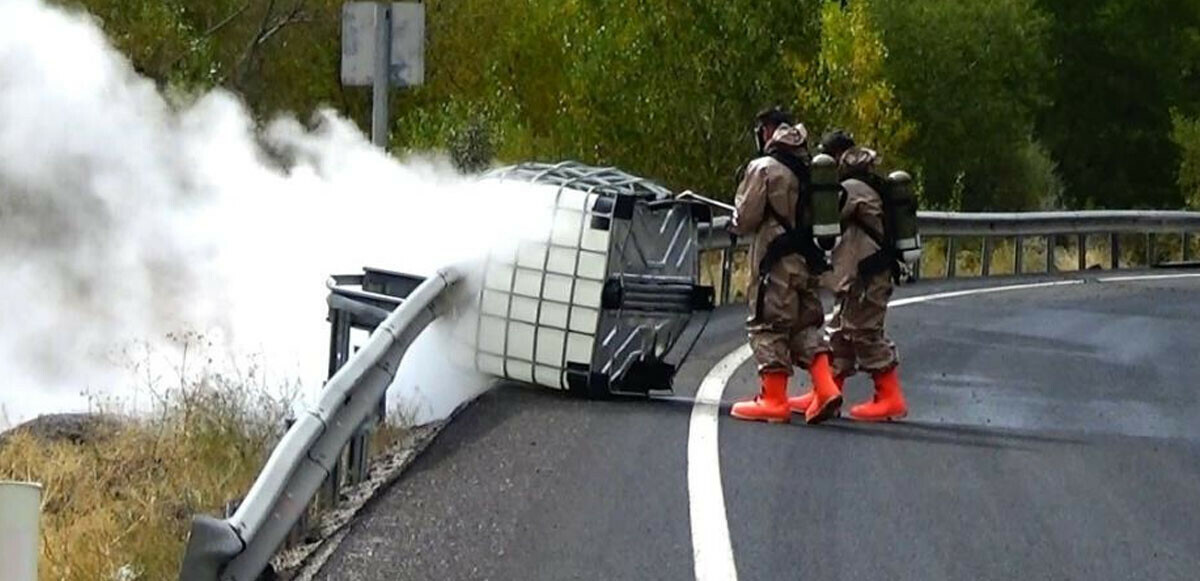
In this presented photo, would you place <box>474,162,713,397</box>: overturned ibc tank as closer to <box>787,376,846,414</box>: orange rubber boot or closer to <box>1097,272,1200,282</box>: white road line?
<box>787,376,846,414</box>: orange rubber boot

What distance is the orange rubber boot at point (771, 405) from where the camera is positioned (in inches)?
488

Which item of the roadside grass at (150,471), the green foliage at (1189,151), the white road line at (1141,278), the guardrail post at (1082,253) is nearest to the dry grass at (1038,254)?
the guardrail post at (1082,253)

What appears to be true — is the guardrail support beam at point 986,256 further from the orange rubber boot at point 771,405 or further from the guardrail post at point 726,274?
the orange rubber boot at point 771,405

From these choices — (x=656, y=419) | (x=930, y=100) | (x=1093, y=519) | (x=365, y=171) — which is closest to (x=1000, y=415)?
(x=656, y=419)

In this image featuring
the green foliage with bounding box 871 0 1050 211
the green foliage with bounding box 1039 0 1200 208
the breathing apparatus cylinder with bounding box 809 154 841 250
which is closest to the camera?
the breathing apparatus cylinder with bounding box 809 154 841 250

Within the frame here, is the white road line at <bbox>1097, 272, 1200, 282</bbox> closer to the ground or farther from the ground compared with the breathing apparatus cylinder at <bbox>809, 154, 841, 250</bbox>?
closer to the ground

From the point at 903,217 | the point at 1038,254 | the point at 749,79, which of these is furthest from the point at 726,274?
the point at 1038,254

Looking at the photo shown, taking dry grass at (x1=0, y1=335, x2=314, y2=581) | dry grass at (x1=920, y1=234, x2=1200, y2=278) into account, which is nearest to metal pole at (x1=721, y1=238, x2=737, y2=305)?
dry grass at (x1=920, y1=234, x2=1200, y2=278)

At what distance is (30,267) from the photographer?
2534 centimetres

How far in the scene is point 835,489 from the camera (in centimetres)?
1021

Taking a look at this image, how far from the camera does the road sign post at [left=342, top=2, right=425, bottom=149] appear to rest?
1573 cm

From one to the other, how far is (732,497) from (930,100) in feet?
152

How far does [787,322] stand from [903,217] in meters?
0.92

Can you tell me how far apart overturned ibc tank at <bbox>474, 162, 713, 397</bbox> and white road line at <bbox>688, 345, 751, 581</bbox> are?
532mm
